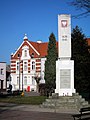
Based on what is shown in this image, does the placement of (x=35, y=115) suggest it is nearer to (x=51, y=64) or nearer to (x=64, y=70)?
(x=64, y=70)

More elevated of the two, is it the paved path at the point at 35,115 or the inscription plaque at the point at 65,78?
the inscription plaque at the point at 65,78

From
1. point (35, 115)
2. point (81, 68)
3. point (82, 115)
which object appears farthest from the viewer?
point (81, 68)

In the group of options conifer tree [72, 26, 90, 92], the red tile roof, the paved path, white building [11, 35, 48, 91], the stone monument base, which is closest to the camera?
the paved path

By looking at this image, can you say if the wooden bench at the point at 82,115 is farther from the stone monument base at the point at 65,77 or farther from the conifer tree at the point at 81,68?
the conifer tree at the point at 81,68

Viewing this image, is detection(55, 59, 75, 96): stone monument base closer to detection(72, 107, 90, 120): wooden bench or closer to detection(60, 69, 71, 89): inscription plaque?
detection(60, 69, 71, 89): inscription plaque

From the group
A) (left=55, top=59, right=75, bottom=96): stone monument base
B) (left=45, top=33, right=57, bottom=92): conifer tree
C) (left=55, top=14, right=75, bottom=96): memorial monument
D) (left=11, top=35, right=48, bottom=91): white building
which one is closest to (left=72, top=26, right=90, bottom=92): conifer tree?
(left=55, top=14, right=75, bottom=96): memorial monument

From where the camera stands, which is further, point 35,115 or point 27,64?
point 27,64

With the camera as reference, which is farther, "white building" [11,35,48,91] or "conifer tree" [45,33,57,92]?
"white building" [11,35,48,91]

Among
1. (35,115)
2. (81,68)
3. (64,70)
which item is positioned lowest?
(35,115)

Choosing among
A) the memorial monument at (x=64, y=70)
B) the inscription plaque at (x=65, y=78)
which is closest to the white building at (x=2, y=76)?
the memorial monument at (x=64, y=70)

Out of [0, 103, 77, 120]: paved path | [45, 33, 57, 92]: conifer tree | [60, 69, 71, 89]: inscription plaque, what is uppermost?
[45, 33, 57, 92]: conifer tree

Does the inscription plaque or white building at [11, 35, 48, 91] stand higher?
white building at [11, 35, 48, 91]

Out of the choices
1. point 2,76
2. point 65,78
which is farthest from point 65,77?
point 2,76

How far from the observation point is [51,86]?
59375 mm
